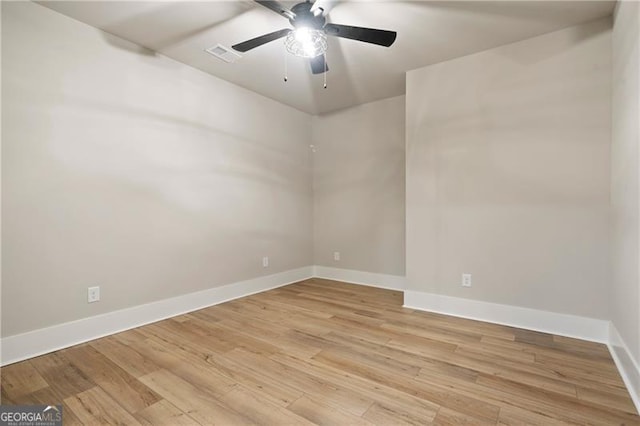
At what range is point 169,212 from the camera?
2.90 metres

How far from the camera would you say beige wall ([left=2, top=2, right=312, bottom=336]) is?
2.07 m

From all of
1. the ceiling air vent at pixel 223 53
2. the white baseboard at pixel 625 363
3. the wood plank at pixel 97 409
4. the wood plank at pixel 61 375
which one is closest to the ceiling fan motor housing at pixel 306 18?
the ceiling air vent at pixel 223 53

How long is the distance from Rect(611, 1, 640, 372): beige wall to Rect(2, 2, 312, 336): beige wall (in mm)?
3380

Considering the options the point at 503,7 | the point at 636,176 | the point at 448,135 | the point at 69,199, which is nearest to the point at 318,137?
the point at 448,135

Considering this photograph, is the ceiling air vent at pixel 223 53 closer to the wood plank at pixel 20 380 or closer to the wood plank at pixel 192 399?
the wood plank at pixel 192 399

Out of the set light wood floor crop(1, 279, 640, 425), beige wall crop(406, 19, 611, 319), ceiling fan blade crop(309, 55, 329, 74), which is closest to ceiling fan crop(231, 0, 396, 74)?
ceiling fan blade crop(309, 55, 329, 74)

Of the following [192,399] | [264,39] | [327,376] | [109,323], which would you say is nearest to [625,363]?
[327,376]

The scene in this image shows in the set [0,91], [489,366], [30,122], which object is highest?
[0,91]

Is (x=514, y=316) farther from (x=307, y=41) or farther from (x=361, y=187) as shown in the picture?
(x=307, y=41)

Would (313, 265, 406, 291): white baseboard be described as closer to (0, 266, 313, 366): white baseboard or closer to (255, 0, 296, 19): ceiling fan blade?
(0, 266, 313, 366): white baseboard

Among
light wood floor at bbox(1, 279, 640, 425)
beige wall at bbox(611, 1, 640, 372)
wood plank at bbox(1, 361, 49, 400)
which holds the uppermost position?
beige wall at bbox(611, 1, 640, 372)

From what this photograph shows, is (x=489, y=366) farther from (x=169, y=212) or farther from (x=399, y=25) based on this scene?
(x=169, y=212)

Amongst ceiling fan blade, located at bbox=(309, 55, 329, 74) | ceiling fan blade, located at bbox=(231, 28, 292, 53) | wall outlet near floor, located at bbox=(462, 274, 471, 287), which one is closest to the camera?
ceiling fan blade, located at bbox=(231, 28, 292, 53)

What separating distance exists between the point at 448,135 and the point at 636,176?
152 centimetres
